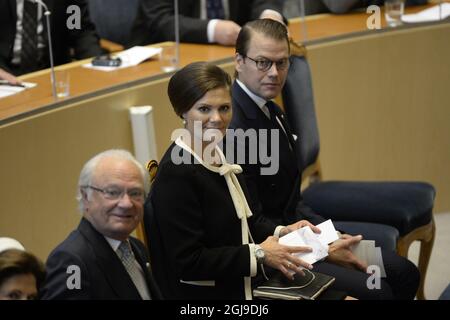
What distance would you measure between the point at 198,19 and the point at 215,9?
24cm

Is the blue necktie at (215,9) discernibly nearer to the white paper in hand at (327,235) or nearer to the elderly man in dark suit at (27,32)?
the elderly man in dark suit at (27,32)

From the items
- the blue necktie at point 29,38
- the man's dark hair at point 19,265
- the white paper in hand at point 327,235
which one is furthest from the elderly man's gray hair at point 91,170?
the blue necktie at point 29,38

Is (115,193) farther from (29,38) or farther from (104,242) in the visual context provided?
(29,38)

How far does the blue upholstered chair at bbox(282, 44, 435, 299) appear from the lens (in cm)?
352

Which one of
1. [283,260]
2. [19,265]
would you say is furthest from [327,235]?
[19,265]

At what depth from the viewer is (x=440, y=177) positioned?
4633 millimetres

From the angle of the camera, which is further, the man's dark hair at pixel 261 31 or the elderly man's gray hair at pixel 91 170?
the man's dark hair at pixel 261 31

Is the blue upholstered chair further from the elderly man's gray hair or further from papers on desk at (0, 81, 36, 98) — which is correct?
the elderly man's gray hair

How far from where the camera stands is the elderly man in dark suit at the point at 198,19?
13.6ft

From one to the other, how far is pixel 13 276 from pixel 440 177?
3.06 meters

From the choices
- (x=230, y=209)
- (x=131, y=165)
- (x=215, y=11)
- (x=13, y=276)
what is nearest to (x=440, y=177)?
(x=215, y=11)

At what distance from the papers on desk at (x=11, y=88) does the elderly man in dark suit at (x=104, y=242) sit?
125cm

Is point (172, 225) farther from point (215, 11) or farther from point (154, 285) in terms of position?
point (215, 11)

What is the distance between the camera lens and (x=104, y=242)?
223 centimetres
